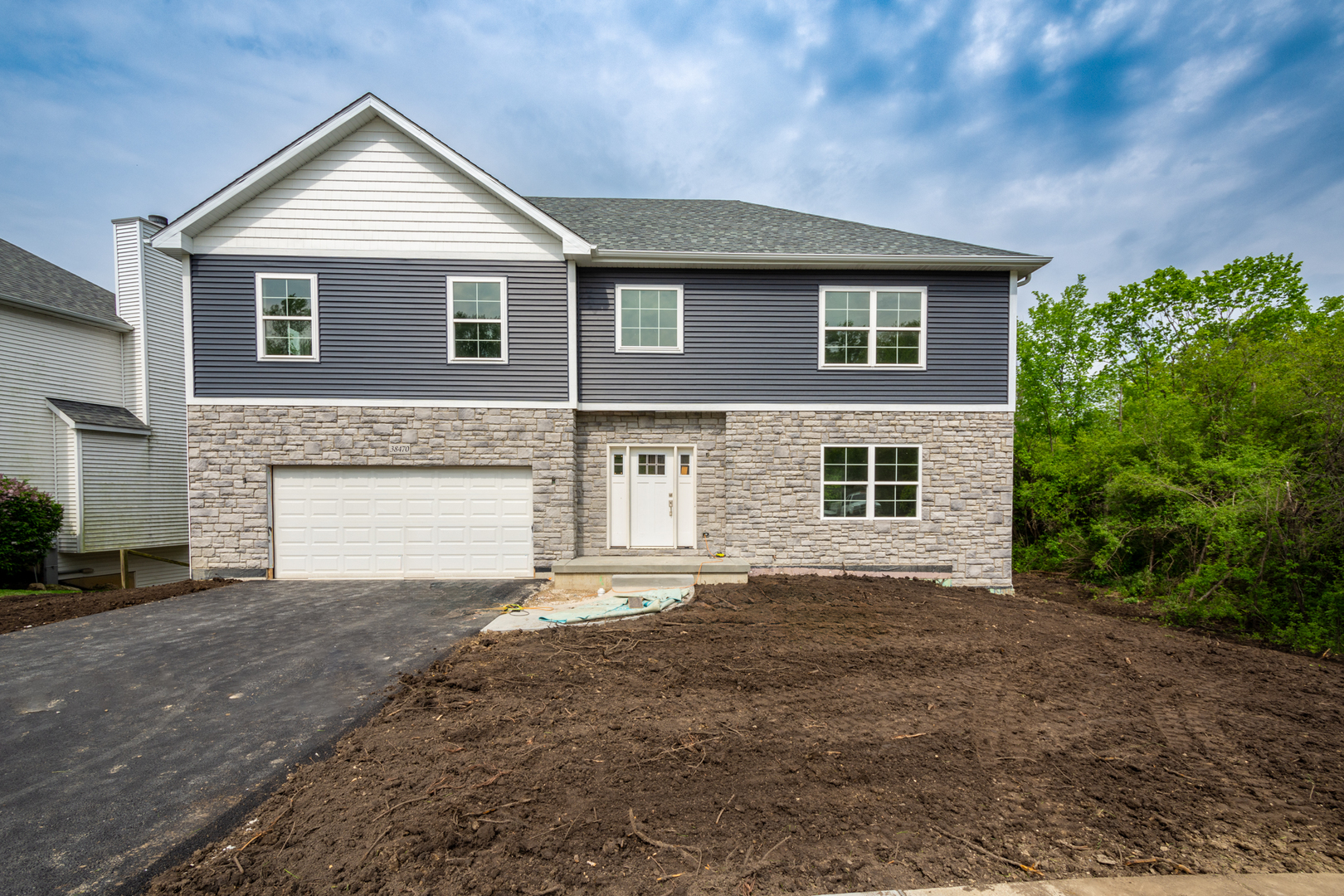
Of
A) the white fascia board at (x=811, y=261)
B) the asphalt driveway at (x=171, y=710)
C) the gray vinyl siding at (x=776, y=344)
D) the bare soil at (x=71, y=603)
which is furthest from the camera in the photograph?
the gray vinyl siding at (x=776, y=344)

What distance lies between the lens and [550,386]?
31.2ft

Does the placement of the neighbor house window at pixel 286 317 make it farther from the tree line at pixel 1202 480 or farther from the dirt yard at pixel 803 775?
the tree line at pixel 1202 480

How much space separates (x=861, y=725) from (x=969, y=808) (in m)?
1.03

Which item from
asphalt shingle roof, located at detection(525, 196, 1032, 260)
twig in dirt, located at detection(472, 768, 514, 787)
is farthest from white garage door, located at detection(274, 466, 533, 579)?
twig in dirt, located at detection(472, 768, 514, 787)

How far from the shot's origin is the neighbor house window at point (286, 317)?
30.5 ft

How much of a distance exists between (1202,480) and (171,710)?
12.7m

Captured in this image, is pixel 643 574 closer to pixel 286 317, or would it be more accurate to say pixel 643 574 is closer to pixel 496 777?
pixel 496 777

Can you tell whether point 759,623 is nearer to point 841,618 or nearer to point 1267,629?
point 841,618

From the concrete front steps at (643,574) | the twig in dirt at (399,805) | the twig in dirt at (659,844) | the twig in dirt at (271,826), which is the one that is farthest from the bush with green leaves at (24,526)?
the twig in dirt at (659,844)

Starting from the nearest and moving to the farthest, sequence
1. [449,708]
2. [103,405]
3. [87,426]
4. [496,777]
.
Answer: [496,777], [449,708], [87,426], [103,405]

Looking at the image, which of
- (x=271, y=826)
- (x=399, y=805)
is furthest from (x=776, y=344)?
(x=271, y=826)

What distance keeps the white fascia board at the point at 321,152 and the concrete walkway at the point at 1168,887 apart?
29.4 feet

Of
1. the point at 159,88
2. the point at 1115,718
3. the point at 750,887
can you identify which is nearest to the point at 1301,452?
the point at 1115,718

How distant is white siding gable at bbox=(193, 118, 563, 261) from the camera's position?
9.28m
